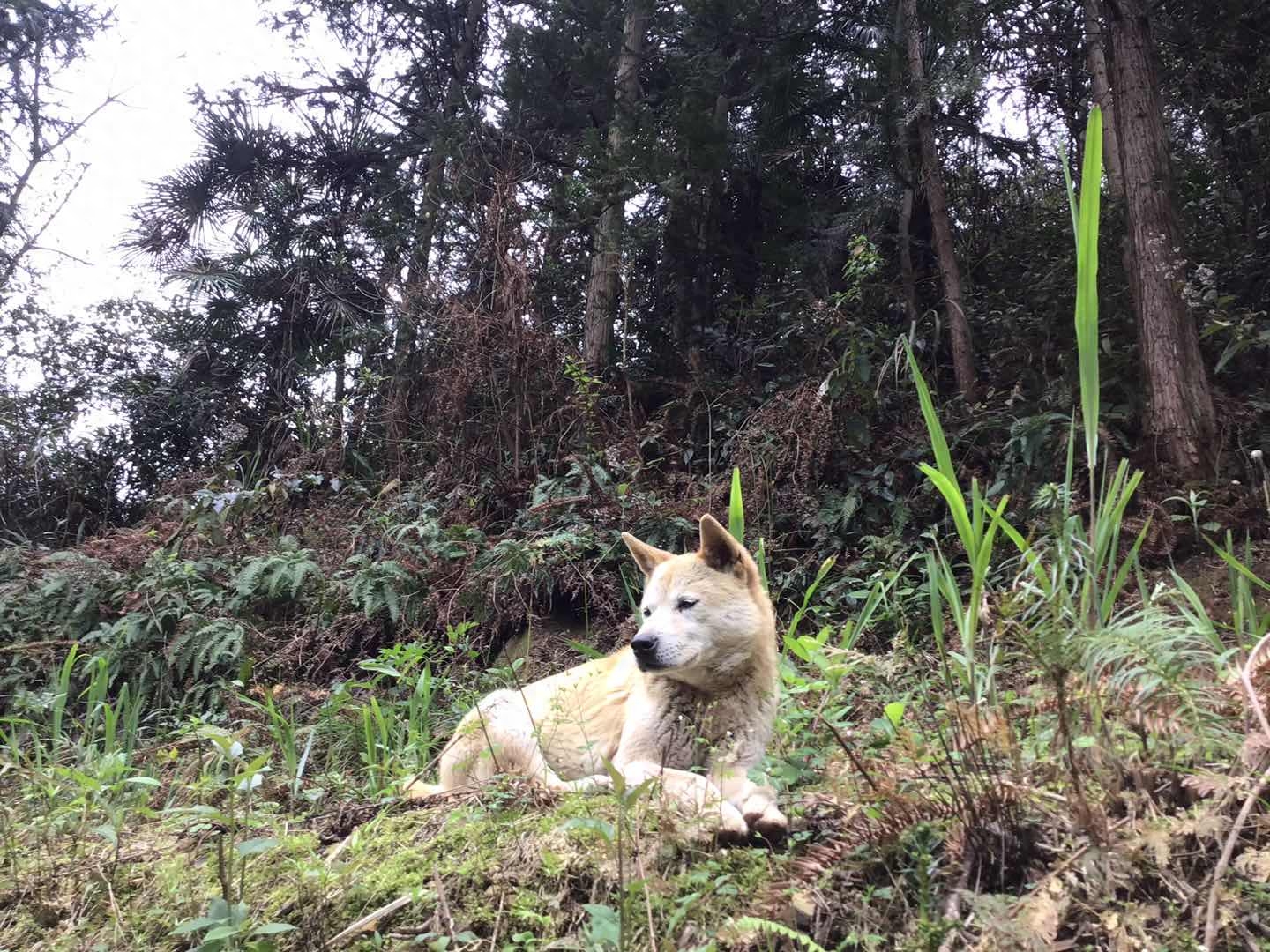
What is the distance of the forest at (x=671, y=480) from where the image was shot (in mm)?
1705

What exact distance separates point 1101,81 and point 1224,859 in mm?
7777

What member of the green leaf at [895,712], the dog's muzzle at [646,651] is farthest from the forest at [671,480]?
the dog's muzzle at [646,651]

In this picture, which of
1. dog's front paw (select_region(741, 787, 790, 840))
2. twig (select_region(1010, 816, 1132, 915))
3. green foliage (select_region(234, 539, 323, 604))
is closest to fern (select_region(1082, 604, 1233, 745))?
twig (select_region(1010, 816, 1132, 915))

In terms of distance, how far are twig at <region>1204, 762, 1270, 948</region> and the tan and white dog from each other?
1106 mm

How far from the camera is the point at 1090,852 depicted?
1473 mm

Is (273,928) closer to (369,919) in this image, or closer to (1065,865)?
(369,919)

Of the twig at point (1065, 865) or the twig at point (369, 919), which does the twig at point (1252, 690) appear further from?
the twig at point (369, 919)

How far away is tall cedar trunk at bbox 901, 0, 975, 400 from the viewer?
23.2 ft

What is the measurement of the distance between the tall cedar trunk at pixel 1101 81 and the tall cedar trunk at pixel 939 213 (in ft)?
4.26

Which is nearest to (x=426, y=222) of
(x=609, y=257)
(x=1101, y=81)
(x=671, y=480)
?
(x=609, y=257)

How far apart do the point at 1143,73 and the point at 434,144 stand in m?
7.24

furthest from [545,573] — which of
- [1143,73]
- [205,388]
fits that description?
[205,388]

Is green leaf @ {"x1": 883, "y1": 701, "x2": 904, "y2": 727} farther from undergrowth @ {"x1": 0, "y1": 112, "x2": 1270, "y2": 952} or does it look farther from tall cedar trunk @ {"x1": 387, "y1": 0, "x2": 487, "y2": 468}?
tall cedar trunk @ {"x1": 387, "y1": 0, "x2": 487, "y2": 468}

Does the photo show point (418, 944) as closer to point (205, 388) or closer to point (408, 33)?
point (205, 388)
